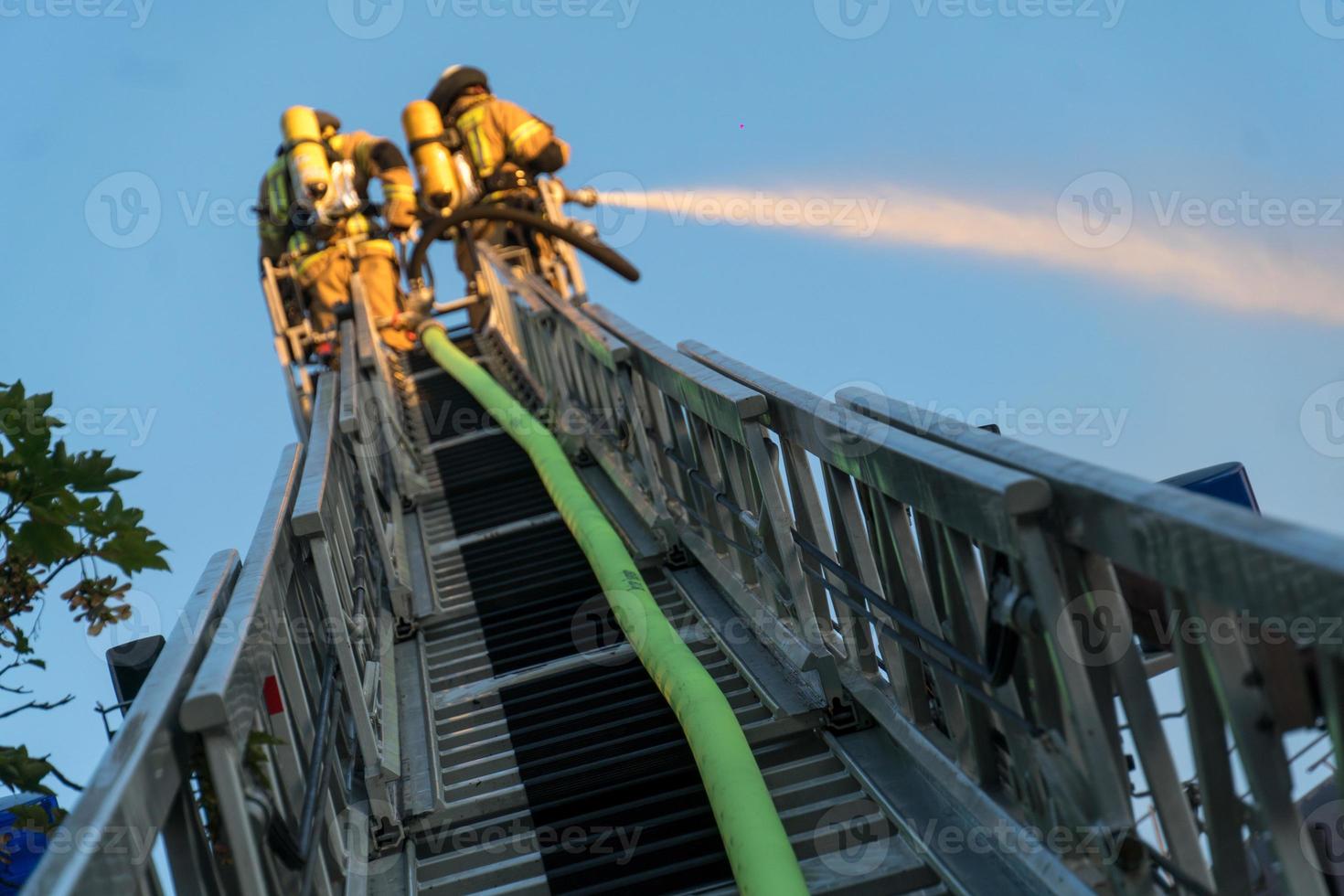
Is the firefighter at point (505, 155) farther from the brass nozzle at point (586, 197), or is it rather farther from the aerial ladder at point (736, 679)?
the aerial ladder at point (736, 679)

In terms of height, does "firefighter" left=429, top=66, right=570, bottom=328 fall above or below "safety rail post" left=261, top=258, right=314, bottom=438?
above

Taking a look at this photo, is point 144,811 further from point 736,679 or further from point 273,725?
point 736,679

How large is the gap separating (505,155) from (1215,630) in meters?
17.7

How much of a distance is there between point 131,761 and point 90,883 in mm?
444

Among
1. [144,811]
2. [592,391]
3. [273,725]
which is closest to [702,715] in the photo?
[273,725]

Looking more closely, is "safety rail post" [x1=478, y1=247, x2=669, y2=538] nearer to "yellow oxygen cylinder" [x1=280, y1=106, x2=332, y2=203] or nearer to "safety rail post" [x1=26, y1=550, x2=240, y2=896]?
"safety rail post" [x1=26, y1=550, x2=240, y2=896]

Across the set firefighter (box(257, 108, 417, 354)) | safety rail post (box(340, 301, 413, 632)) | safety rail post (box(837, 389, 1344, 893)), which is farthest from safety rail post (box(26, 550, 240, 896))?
firefighter (box(257, 108, 417, 354))

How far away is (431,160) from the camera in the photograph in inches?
772

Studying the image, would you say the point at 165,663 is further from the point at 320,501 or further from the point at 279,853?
the point at 320,501

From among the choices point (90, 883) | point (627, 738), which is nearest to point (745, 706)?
point (627, 738)

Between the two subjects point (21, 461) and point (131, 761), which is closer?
point (131, 761)

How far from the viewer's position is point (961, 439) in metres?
4.02

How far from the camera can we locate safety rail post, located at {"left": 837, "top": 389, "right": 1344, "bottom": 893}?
2473 millimetres

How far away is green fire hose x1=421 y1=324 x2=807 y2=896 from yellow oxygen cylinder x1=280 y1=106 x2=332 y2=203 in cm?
1197
